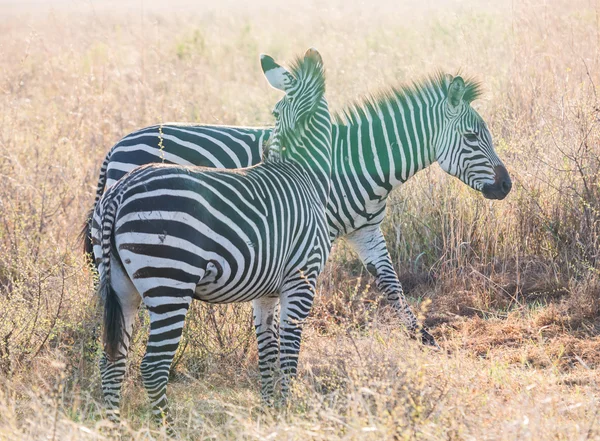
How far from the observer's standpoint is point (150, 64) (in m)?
13.8

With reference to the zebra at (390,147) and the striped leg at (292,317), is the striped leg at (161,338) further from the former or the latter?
the zebra at (390,147)

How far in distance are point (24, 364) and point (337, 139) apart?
107 inches

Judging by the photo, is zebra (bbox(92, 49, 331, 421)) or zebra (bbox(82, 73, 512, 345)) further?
zebra (bbox(82, 73, 512, 345))

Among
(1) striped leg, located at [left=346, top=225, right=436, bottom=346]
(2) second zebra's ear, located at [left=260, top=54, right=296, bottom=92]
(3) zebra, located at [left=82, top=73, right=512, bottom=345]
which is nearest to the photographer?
(2) second zebra's ear, located at [left=260, top=54, right=296, bottom=92]

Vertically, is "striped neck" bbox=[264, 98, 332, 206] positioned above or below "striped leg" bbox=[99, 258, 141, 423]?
above

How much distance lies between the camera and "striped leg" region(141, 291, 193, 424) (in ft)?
12.1

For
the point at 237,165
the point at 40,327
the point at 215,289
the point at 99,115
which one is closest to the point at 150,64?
the point at 99,115

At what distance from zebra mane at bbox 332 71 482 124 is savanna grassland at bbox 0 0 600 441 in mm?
400

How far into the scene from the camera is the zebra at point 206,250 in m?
3.64

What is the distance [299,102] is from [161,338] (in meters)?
1.97

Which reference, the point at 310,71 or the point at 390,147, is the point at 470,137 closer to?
the point at 390,147

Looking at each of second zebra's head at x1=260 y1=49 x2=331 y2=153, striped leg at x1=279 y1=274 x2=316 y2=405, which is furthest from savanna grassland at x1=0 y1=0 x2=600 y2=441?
second zebra's head at x1=260 y1=49 x2=331 y2=153

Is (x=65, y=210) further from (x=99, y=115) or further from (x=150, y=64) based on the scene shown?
(x=150, y=64)

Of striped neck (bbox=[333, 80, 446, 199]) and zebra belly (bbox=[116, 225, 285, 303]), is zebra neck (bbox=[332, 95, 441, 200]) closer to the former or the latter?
striped neck (bbox=[333, 80, 446, 199])
